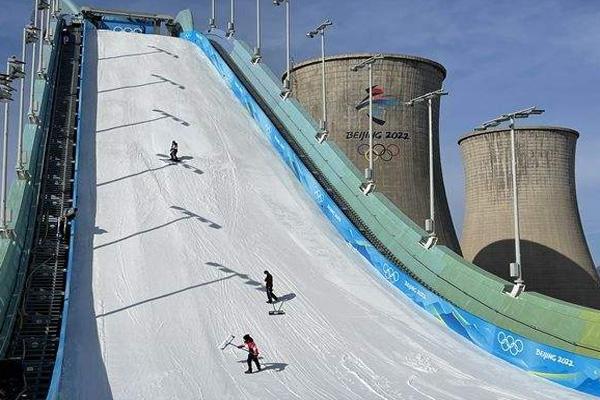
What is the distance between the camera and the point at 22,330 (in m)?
16.0

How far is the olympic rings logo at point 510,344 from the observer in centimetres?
1744

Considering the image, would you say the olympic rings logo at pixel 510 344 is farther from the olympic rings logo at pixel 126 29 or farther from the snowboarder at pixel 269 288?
the olympic rings logo at pixel 126 29

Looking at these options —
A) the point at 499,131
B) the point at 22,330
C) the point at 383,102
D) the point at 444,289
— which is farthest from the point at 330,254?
the point at 499,131

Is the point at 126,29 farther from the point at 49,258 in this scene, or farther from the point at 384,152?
the point at 49,258

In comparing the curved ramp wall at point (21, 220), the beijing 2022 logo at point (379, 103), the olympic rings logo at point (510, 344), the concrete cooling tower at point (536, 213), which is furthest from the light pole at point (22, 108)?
the concrete cooling tower at point (536, 213)

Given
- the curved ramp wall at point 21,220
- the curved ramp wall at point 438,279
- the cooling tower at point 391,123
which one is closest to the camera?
the curved ramp wall at point 21,220

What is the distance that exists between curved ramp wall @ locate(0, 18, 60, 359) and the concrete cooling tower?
25442 mm

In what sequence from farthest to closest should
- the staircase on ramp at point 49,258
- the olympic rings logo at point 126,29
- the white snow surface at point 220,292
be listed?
the olympic rings logo at point 126,29, the white snow surface at point 220,292, the staircase on ramp at point 49,258

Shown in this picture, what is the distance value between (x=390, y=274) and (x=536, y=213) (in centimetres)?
2191

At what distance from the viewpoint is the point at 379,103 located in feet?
127

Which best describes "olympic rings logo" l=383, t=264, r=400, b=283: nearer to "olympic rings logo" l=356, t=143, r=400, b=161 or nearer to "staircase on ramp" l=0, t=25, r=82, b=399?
"staircase on ramp" l=0, t=25, r=82, b=399

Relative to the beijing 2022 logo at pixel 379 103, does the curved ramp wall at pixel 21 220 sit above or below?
below

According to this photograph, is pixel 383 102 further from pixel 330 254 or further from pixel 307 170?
pixel 330 254

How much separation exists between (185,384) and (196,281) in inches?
196
